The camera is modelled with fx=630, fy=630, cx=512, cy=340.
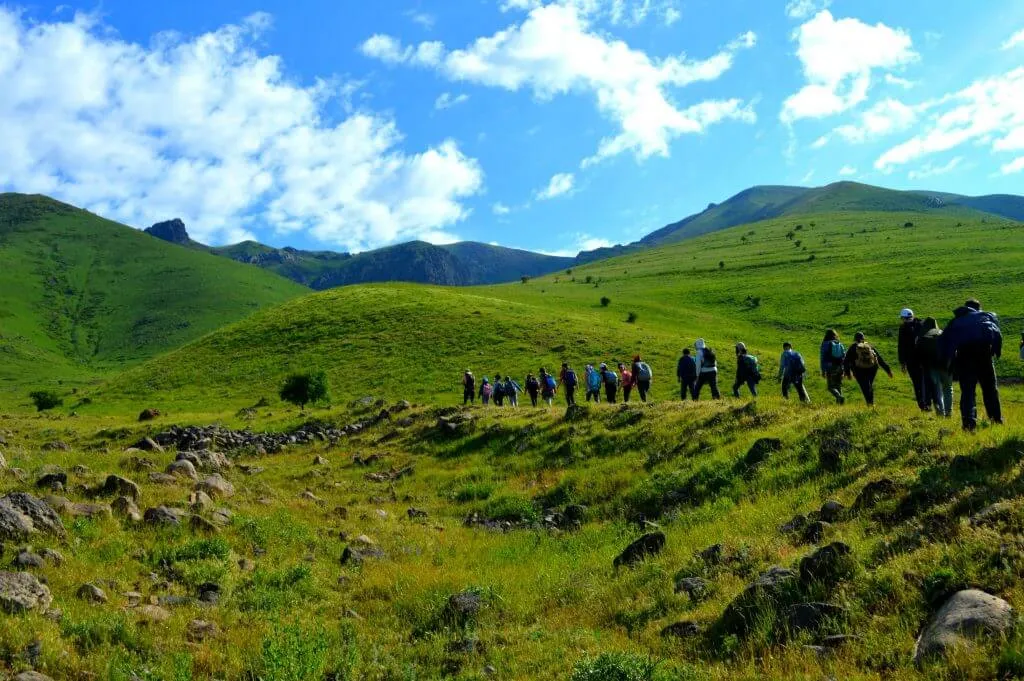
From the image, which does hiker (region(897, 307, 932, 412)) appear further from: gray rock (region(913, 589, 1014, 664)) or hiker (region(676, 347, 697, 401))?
gray rock (region(913, 589, 1014, 664))

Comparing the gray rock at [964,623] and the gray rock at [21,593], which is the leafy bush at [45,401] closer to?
the gray rock at [21,593]

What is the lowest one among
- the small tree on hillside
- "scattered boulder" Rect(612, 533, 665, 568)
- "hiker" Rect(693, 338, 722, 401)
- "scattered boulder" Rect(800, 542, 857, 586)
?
"scattered boulder" Rect(612, 533, 665, 568)

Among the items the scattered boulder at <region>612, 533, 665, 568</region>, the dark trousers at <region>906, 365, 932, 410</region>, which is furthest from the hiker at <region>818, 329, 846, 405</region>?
the scattered boulder at <region>612, 533, 665, 568</region>

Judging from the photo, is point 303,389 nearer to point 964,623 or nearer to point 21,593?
point 21,593

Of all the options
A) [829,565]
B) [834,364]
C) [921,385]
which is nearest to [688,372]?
[834,364]

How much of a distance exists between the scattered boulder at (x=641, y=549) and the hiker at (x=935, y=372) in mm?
7969

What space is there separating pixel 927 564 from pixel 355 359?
5949 cm

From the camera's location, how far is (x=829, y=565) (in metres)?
7.68

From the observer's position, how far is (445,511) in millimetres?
16641

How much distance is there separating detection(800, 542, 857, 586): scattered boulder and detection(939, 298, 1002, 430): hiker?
6.14 m

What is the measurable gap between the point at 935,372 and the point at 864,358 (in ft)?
10.8

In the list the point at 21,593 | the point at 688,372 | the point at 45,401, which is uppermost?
the point at 688,372

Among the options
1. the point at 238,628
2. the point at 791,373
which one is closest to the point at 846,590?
the point at 238,628

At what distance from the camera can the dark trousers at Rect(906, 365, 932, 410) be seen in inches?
610
